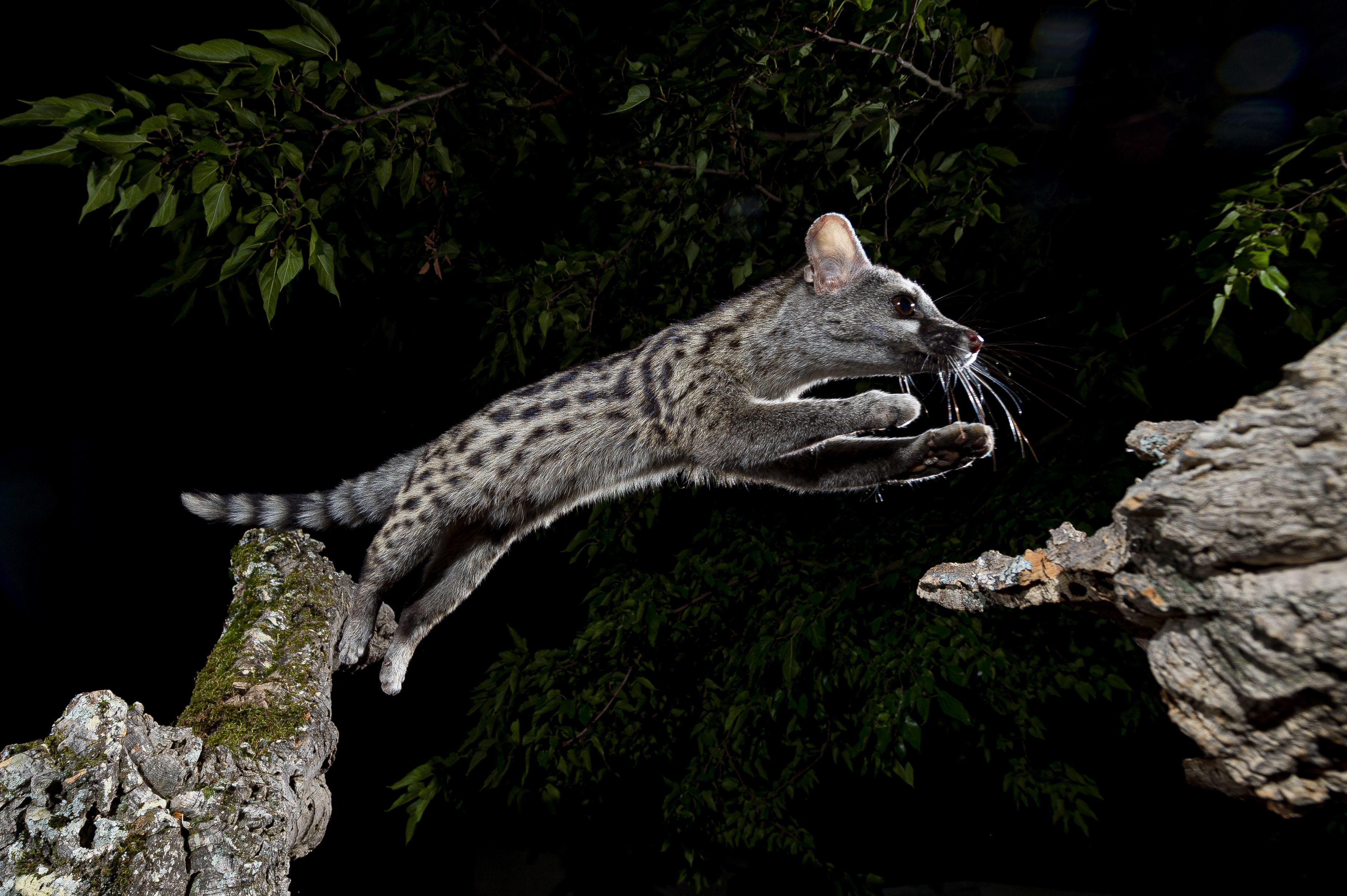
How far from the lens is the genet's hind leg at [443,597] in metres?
2.85

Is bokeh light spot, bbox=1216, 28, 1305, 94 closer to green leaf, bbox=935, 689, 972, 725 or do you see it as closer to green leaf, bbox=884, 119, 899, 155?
green leaf, bbox=884, 119, 899, 155

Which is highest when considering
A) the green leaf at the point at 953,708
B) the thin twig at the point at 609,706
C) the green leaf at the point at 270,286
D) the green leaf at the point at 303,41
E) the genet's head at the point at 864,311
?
the green leaf at the point at 303,41

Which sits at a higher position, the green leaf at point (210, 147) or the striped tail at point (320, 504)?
the green leaf at point (210, 147)

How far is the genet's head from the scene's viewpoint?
7.56 ft

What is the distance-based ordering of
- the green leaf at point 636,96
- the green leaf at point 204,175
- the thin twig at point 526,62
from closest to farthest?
the green leaf at point 204,175 → the green leaf at point 636,96 → the thin twig at point 526,62

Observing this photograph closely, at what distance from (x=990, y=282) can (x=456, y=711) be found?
396 centimetres

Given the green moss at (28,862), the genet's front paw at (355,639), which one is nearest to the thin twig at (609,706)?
the genet's front paw at (355,639)

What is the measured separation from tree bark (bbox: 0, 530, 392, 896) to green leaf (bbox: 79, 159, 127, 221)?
114 centimetres

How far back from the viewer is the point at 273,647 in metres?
2.37

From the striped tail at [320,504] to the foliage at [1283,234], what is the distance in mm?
2562

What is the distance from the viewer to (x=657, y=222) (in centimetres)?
284

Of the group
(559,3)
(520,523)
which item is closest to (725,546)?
(520,523)

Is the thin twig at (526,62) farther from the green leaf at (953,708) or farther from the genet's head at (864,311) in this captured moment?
the green leaf at (953,708)

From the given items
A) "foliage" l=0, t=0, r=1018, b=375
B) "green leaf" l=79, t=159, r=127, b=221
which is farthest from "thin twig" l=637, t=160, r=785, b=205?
"green leaf" l=79, t=159, r=127, b=221
